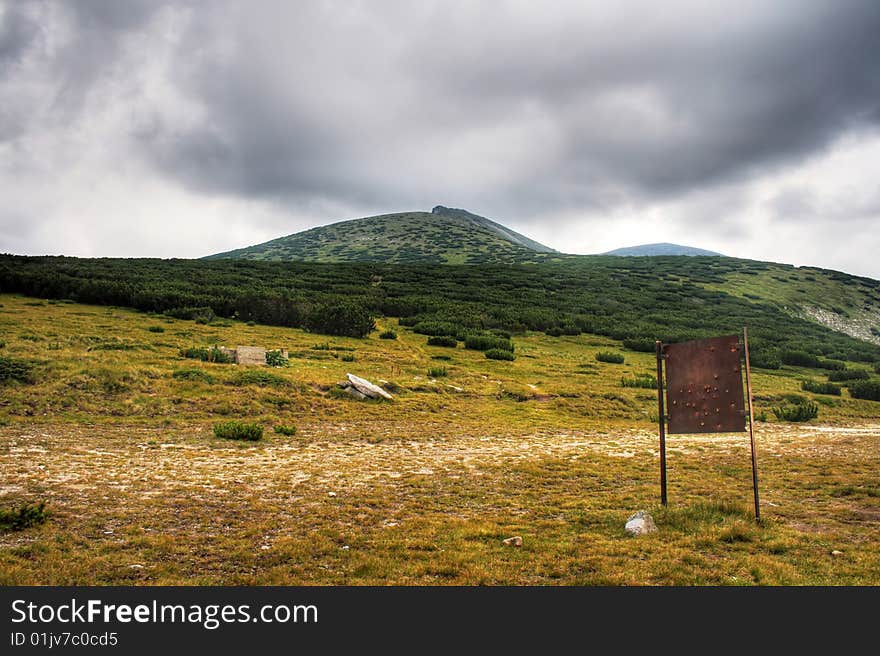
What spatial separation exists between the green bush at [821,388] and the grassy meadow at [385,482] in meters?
5.81

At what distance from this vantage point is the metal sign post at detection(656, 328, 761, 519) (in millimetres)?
7531

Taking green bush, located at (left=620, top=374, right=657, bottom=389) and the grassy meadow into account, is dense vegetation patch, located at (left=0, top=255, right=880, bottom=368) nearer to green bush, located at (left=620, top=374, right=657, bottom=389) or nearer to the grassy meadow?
the grassy meadow

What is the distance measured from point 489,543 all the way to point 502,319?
145 ft

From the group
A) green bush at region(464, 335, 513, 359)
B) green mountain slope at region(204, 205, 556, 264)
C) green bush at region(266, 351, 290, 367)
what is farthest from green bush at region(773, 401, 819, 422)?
green mountain slope at region(204, 205, 556, 264)

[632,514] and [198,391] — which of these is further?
[198,391]

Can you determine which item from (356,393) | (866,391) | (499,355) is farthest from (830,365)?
(356,393)

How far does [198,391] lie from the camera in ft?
63.3

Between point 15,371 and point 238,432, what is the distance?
964cm

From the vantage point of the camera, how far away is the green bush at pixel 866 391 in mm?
31047

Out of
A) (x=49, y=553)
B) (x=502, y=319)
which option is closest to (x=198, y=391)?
(x=49, y=553)

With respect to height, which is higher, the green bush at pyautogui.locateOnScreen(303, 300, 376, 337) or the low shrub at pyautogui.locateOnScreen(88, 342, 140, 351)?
the green bush at pyautogui.locateOnScreen(303, 300, 376, 337)

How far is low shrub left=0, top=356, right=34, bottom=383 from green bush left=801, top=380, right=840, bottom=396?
43.7 metres

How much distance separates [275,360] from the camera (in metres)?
24.6
